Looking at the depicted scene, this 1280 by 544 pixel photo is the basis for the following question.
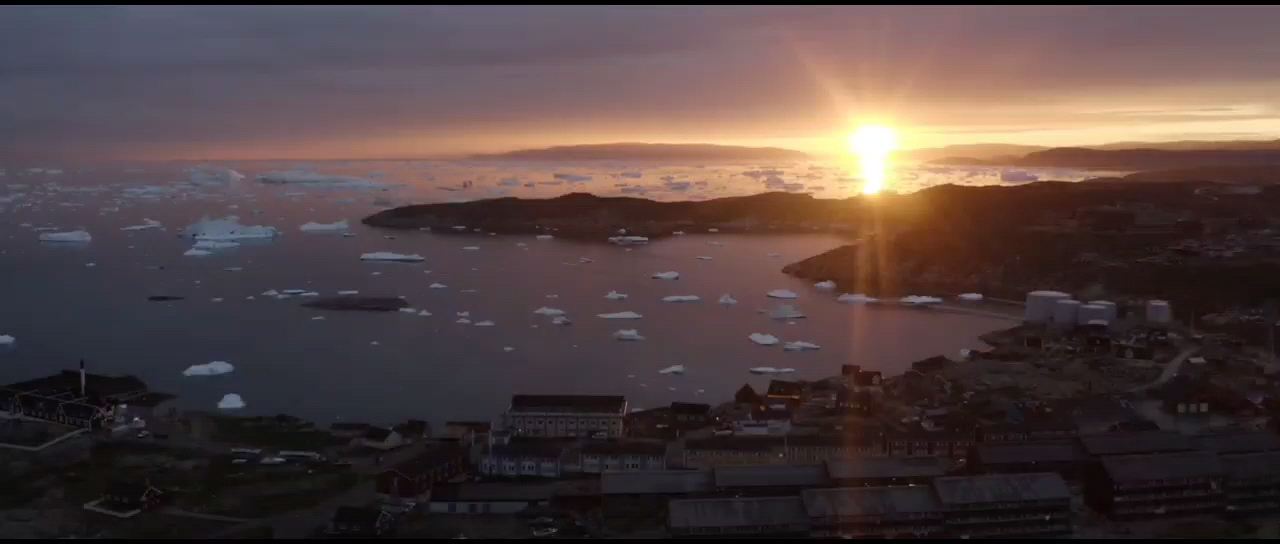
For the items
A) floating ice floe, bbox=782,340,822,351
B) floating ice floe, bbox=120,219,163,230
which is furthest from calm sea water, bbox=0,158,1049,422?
floating ice floe, bbox=120,219,163,230

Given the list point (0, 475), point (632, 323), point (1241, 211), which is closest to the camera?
point (0, 475)

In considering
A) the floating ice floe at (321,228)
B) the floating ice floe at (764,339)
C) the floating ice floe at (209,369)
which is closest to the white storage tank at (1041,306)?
the floating ice floe at (764,339)

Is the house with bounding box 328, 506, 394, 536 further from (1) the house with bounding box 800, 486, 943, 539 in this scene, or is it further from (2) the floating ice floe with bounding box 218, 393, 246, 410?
(2) the floating ice floe with bounding box 218, 393, 246, 410

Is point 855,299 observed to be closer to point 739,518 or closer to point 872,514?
point 872,514

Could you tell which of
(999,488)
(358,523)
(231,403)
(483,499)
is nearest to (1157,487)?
(999,488)

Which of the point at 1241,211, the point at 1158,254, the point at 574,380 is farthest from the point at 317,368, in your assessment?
the point at 1241,211

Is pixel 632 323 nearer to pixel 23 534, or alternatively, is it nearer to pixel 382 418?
pixel 382 418
